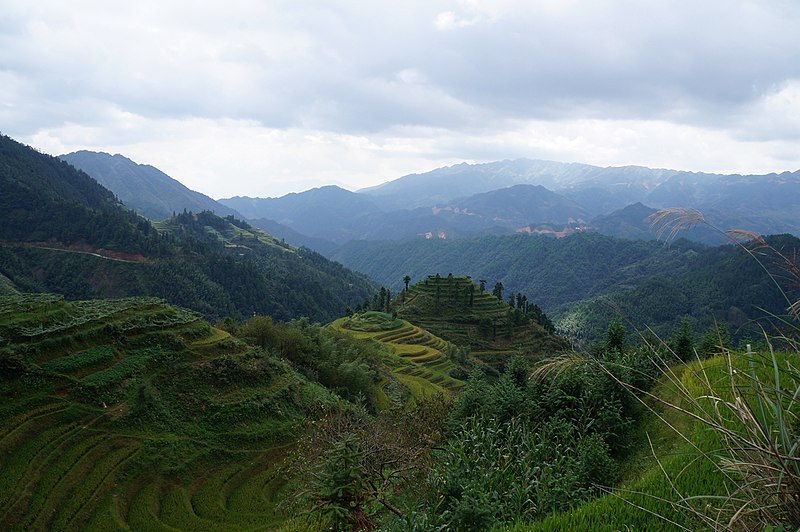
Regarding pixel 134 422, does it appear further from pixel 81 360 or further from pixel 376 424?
pixel 376 424

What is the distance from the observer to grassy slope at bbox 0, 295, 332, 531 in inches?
881

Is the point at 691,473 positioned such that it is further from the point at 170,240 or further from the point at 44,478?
the point at 170,240

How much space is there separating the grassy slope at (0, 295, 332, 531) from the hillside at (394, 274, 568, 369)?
64608 mm

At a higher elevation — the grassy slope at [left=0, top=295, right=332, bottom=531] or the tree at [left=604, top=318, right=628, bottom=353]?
the tree at [left=604, top=318, right=628, bottom=353]

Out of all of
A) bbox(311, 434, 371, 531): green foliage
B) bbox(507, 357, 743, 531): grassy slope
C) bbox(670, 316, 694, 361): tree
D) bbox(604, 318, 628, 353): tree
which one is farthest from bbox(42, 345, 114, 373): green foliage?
bbox(670, 316, 694, 361): tree

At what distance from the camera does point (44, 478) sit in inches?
880

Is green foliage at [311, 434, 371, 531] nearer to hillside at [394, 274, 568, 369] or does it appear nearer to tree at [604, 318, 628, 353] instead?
tree at [604, 318, 628, 353]

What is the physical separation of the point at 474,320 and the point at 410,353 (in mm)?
31287

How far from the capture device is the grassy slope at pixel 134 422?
22375mm

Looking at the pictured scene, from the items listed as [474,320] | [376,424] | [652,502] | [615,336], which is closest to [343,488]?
[652,502]

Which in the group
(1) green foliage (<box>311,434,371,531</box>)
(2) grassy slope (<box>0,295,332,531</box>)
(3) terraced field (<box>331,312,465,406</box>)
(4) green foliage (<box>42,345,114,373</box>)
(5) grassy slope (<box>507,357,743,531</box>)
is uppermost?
(5) grassy slope (<box>507,357,743,531</box>)

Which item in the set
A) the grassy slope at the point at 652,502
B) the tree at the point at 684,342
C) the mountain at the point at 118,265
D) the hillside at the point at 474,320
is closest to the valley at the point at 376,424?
the grassy slope at the point at 652,502

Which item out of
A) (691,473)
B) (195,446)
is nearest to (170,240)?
(195,446)

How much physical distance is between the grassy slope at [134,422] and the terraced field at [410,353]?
2037 cm
